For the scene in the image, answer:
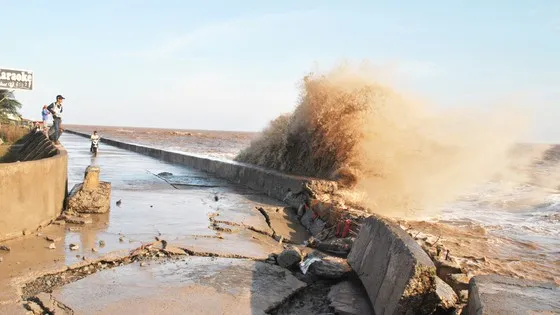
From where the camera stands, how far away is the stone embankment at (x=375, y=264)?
10.9ft

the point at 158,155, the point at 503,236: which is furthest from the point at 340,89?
the point at 158,155

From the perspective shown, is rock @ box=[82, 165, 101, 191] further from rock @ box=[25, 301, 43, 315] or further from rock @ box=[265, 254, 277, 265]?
rock @ box=[25, 301, 43, 315]

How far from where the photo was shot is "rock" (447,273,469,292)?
4087 mm

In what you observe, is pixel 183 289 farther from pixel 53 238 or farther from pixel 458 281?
pixel 458 281

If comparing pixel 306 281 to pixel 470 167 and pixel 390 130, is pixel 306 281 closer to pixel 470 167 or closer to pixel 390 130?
pixel 390 130

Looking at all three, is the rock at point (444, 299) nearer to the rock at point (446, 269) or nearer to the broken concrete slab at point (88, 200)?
the rock at point (446, 269)

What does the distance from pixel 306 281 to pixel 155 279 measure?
1.57 metres

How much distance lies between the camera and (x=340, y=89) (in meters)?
13.0

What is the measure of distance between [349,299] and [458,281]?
103cm

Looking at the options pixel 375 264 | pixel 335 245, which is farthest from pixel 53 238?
pixel 375 264

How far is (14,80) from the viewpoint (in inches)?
396

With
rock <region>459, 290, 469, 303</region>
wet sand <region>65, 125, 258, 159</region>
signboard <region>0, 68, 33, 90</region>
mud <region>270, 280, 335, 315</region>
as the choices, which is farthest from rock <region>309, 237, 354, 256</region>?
wet sand <region>65, 125, 258, 159</region>

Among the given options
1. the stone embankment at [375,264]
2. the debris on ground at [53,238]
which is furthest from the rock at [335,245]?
the debris on ground at [53,238]

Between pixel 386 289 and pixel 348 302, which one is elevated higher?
pixel 386 289
